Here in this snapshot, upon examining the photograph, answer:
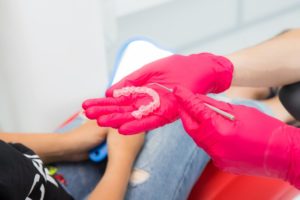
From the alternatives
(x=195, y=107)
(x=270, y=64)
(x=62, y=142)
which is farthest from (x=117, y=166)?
(x=270, y=64)

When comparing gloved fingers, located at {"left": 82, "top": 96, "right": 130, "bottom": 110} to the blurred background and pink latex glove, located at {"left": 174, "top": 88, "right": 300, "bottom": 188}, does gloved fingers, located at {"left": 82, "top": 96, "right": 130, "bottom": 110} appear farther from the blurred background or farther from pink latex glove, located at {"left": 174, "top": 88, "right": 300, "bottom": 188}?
the blurred background

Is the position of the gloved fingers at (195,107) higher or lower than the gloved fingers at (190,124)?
higher

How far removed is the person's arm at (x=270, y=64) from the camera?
85 cm

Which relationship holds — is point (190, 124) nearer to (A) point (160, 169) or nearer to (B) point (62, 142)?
(A) point (160, 169)

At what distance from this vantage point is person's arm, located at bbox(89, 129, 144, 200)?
74cm

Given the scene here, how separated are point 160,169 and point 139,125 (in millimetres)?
190

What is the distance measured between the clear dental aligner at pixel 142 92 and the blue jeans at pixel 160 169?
161 millimetres

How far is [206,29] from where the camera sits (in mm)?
1900

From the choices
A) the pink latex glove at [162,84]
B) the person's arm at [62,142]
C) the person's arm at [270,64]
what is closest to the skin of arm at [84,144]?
the person's arm at [62,142]

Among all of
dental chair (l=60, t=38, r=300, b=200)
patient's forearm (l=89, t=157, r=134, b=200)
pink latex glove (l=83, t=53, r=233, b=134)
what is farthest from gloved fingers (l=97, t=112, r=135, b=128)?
dental chair (l=60, t=38, r=300, b=200)

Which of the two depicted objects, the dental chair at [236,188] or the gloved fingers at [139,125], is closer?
the gloved fingers at [139,125]

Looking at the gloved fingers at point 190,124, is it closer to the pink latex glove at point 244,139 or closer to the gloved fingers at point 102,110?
the pink latex glove at point 244,139

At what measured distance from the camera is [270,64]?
87 cm

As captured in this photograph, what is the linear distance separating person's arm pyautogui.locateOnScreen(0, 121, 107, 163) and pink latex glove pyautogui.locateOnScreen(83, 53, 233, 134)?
0.18m
